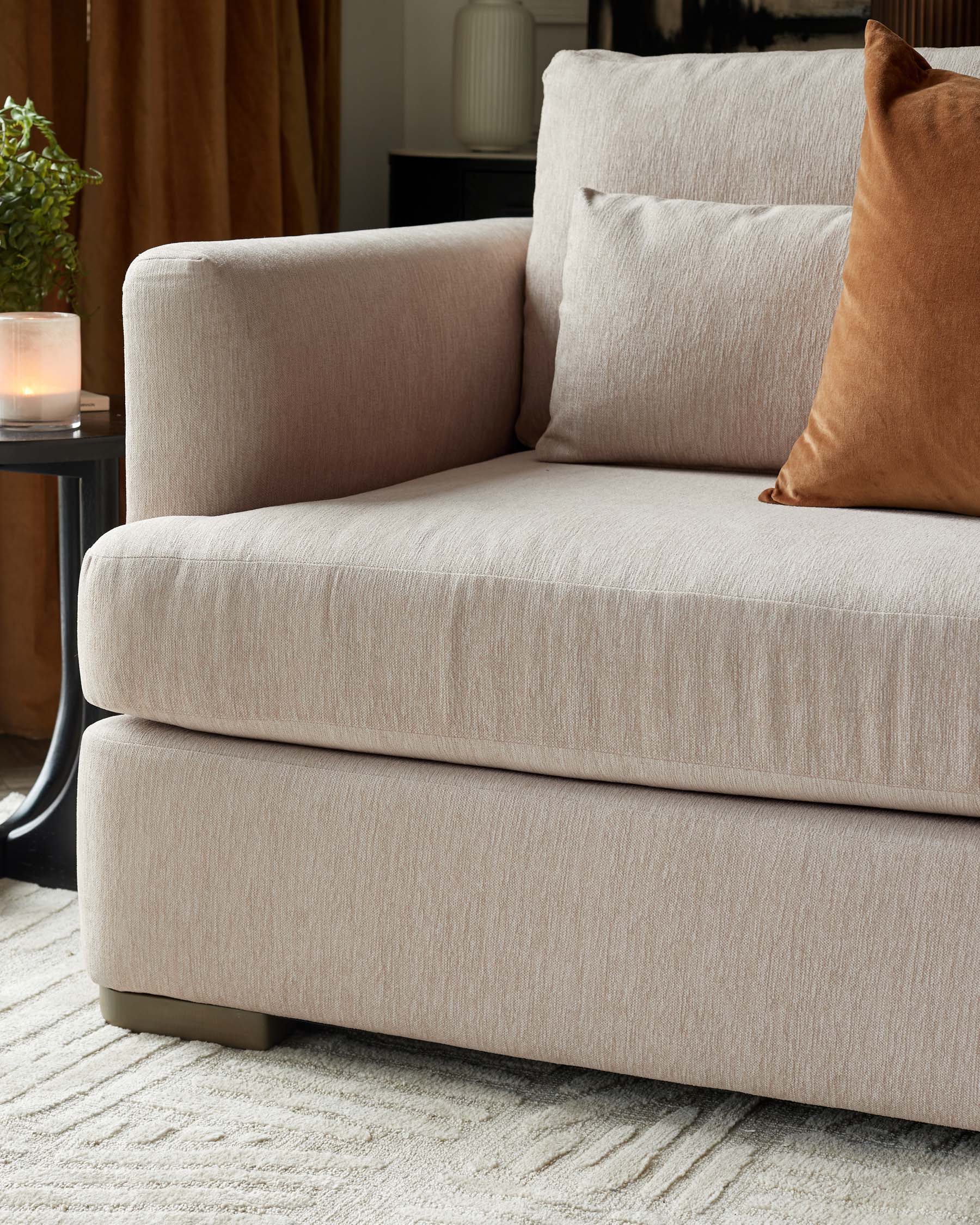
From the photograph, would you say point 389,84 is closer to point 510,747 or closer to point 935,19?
point 935,19

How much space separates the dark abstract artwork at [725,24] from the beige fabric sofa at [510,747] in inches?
69.2

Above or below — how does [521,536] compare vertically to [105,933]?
above

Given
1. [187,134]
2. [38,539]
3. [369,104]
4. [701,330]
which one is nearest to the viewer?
[701,330]

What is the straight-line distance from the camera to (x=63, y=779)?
1.80 meters

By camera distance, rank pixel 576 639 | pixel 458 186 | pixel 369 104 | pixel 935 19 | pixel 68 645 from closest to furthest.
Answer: pixel 576 639 → pixel 68 645 → pixel 935 19 → pixel 458 186 → pixel 369 104

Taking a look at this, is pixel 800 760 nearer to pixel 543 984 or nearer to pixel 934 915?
pixel 934 915

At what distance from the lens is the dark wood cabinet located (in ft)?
9.76

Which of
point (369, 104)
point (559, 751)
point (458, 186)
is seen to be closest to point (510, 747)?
point (559, 751)

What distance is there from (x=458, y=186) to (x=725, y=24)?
1.95ft

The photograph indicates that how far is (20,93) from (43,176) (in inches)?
23.4

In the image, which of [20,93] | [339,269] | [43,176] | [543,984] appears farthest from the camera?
[20,93]

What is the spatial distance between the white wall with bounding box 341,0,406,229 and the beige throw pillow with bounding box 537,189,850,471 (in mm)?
1641

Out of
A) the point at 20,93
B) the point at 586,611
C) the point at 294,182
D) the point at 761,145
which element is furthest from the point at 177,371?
the point at 294,182

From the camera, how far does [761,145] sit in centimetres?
177
